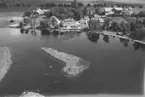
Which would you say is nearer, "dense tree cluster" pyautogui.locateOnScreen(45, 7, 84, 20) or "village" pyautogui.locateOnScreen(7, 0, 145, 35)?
"village" pyautogui.locateOnScreen(7, 0, 145, 35)

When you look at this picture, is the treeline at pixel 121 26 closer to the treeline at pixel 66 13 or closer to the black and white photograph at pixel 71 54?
the black and white photograph at pixel 71 54

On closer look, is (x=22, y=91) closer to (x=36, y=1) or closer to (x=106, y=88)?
(x=106, y=88)

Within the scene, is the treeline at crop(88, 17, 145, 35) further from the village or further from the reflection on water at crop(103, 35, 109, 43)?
the reflection on water at crop(103, 35, 109, 43)

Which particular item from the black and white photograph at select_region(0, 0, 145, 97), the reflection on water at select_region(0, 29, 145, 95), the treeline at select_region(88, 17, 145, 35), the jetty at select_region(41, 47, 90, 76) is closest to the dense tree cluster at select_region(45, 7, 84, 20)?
the black and white photograph at select_region(0, 0, 145, 97)

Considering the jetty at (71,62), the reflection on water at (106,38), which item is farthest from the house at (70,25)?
the jetty at (71,62)

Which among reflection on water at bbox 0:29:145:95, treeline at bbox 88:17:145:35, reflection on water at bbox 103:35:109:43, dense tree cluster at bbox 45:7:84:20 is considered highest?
dense tree cluster at bbox 45:7:84:20

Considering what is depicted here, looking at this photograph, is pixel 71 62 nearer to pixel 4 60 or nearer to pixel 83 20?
pixel 4 60

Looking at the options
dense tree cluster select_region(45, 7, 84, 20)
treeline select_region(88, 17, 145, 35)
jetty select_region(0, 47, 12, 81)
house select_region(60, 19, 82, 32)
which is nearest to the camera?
jetty select_region(0, 47, 12, 81)
